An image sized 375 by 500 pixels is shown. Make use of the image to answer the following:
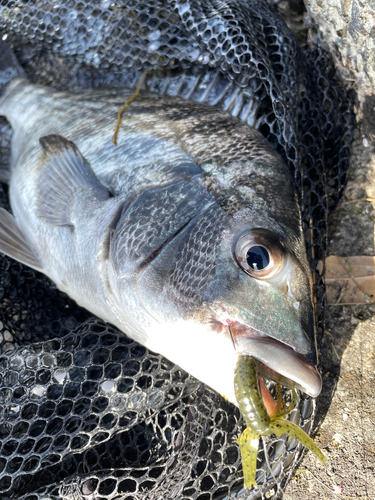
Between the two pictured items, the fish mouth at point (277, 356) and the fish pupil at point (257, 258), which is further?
the fish pupil at point (257, 258)

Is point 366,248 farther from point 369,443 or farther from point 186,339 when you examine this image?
point 186,339

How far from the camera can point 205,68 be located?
8.89 ft

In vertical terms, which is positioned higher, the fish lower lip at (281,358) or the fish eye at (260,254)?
the fish eye at (260,254)

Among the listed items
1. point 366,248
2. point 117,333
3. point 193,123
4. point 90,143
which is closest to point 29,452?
point 117,333

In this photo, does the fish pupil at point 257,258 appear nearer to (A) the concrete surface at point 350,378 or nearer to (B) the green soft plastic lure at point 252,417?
(B) the green soft plastic lure at point 252,417

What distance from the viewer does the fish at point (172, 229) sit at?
159 centimetres

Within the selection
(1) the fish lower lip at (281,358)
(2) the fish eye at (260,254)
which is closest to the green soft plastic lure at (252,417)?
(1) the fish lower lip at (281,358)

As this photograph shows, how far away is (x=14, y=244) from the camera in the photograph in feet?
8.46

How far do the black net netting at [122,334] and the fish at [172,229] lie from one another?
226mm

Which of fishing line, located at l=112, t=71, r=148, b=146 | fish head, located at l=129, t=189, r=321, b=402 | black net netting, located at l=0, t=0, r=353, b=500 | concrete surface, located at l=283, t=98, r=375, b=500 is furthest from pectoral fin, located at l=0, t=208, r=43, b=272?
concrete surface, located at l=283, t=98, r=375, b=500

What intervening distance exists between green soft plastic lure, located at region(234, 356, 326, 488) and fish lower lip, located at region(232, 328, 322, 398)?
48 millimetres

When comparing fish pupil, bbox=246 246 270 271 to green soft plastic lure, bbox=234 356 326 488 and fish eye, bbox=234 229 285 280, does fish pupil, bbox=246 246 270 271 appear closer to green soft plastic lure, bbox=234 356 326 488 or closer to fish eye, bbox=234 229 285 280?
fish eye, bbox=234 229 285 280

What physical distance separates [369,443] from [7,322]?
2.37m

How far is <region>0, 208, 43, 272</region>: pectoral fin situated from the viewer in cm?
255
